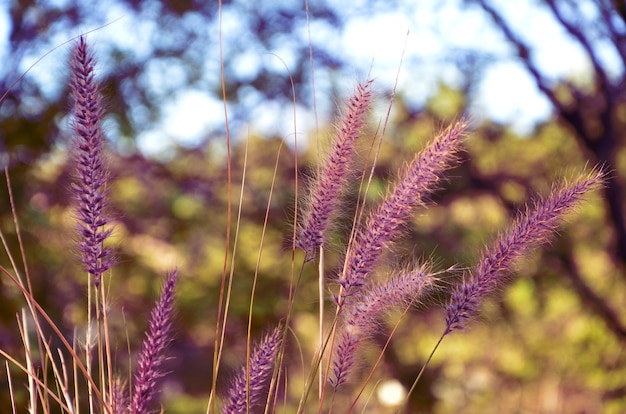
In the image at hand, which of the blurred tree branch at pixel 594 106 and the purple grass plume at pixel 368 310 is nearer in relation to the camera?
the purple grass plume at pixel 368 310

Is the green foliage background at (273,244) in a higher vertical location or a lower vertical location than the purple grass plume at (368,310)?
lower

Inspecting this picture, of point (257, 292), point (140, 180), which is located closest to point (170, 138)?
point (140, 180)

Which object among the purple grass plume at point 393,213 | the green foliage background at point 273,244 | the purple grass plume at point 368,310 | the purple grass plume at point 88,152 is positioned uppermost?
the purple grass plume at point 88,152

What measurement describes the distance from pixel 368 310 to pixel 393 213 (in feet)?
0.33

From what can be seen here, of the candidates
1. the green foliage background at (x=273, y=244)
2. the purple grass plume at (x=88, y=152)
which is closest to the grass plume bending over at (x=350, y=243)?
the purple grass plume at (x=88, y=152)

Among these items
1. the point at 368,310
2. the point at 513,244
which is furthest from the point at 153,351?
the point at 513,244

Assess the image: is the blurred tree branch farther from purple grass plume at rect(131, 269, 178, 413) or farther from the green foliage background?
purple grass plume at rect(131, 269, 178, 413)

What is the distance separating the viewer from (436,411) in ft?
12.4

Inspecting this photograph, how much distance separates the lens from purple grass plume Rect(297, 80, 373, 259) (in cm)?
77

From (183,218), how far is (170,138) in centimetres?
36

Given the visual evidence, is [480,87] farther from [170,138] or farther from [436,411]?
[436,411]

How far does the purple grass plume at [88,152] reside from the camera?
29.4 inches

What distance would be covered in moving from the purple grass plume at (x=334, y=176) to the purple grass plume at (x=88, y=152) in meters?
0.21

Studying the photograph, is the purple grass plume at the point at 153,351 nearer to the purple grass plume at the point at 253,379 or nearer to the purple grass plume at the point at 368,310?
the purple grass plume at the point at 253,379
